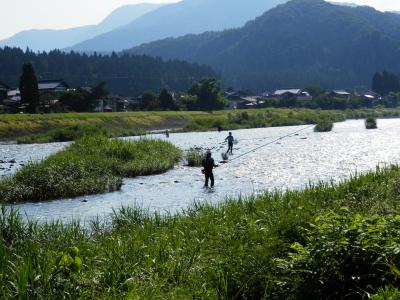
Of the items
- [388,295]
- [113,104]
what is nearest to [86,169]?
[388,295]

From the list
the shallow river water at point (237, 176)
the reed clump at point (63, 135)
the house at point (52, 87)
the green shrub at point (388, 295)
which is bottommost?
the shallow river water at point (237, 176)

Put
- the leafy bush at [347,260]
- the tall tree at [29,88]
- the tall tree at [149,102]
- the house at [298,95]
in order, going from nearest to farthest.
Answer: the leafy bush at [347,260] < the tall tree at [29,88] < the tall tree at [149,102] < the house at [298,95]

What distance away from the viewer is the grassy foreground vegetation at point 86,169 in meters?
29.7

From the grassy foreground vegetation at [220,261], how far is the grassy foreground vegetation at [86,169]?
50.5 feet

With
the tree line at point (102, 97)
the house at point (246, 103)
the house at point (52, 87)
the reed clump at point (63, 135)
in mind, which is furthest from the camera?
the house at point (246, 103)

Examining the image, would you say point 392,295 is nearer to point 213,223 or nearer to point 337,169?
point 213,223

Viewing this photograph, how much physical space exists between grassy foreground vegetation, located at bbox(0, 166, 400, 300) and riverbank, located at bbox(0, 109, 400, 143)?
56110mm

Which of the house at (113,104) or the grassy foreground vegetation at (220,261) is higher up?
the house at (113,104)

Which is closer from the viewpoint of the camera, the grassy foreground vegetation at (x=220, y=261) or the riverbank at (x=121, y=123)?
the grassy foreground vegetation at (x=220, y=261)

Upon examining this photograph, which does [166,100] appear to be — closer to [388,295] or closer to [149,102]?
[149,102]

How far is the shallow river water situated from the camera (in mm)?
26812

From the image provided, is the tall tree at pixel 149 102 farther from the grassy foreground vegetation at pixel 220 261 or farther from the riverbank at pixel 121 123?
the grassy foreground vegetation at pixel 220 261

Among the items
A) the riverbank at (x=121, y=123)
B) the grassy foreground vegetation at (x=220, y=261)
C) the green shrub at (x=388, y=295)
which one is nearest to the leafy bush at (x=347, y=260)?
the grassy foreground vegetation at (x=220, y=261)

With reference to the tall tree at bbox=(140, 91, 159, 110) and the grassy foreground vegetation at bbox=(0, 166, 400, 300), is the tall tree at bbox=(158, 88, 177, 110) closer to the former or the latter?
the tall tree at bbox=(140, 91, 159, 110)
